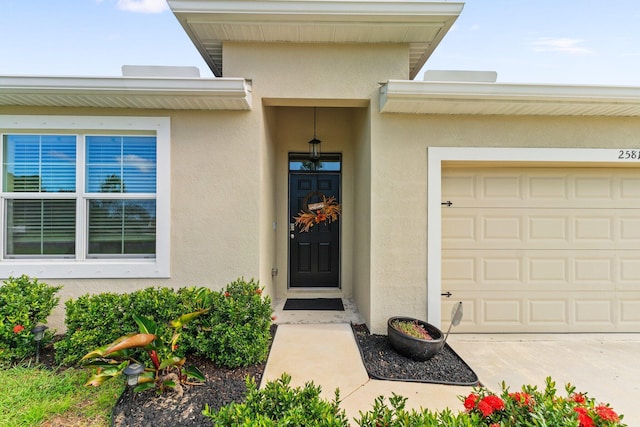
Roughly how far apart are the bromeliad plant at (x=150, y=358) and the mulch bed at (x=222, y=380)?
119 mm

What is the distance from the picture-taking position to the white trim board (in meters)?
3.44

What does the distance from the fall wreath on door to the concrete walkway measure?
1.80 metres

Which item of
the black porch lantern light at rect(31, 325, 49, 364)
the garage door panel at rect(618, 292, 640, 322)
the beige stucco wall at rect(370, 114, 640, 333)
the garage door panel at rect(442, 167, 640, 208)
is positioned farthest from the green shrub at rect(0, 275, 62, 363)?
the garage door panel at rect(618, 292, 640, 322)

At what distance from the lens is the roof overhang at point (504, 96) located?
120 inches

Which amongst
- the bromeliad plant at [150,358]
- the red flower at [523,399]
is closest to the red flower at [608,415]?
the red flower at [523,399]

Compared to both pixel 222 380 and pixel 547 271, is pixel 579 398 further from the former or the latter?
pixel 547 271

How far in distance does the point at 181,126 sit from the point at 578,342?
222 inches

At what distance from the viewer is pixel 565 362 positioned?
3018 millimetres

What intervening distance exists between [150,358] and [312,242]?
9.68ft

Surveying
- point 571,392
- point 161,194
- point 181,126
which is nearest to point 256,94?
point 181,126

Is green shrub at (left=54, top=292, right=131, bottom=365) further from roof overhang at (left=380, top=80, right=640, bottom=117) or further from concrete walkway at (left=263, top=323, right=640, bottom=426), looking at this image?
roof overhang at (left=380, top=80, right=640, bottom=117)

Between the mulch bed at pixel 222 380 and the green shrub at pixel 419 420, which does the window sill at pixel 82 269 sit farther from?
the green shrub at pixel 419 420

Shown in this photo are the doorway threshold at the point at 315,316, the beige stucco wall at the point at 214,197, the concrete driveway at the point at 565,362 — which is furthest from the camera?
the doorway threshold at the point at 315,316

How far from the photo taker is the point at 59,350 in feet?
8.93
